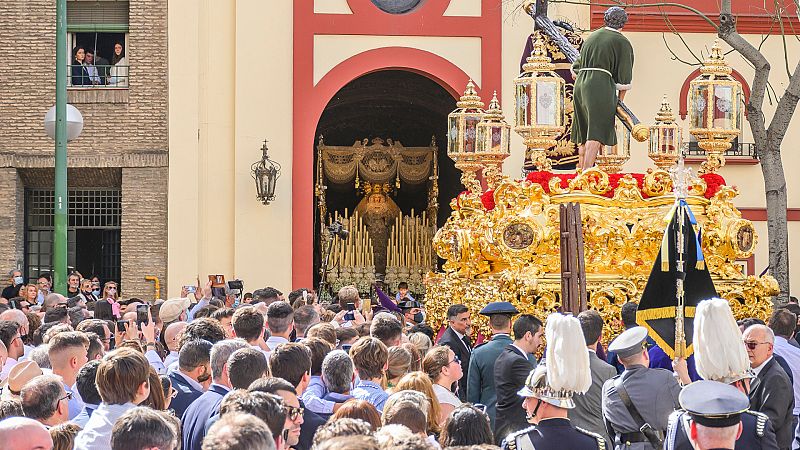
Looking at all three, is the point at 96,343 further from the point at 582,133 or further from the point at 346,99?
the point at 346,99

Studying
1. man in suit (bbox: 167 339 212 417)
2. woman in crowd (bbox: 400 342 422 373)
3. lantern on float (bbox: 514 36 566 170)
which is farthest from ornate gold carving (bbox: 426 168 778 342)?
man in suit (bbox: 167 339 212 417)

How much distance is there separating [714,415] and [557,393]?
3.38ft

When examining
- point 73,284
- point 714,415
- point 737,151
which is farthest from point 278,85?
point 714,415

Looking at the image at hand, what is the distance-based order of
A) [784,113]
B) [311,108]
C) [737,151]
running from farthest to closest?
[737,151]
[311,108]
[784,113]

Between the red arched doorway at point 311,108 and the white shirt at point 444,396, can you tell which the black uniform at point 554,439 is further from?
the red arched doorway at point 311,108

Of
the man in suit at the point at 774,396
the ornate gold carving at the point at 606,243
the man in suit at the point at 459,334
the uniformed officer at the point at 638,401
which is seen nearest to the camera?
A: the uniformed officer at the point at 638,401

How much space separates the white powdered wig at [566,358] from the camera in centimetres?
639

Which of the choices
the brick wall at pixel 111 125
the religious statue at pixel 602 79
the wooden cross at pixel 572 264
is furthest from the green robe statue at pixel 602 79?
the brick wall at pixel 111 125

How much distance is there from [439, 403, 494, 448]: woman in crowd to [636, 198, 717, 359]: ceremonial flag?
3.48m

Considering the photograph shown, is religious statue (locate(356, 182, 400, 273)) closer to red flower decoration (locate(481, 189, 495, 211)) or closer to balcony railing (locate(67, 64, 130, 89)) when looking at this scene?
balcony railing (locate(67, 64, 130, 89))

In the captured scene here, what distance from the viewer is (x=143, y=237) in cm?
2248

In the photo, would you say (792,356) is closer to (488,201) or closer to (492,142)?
(488,201)

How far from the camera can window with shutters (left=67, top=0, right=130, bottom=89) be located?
2303cm

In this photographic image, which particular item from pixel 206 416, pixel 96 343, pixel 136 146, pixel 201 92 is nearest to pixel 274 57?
pixel 201 92
